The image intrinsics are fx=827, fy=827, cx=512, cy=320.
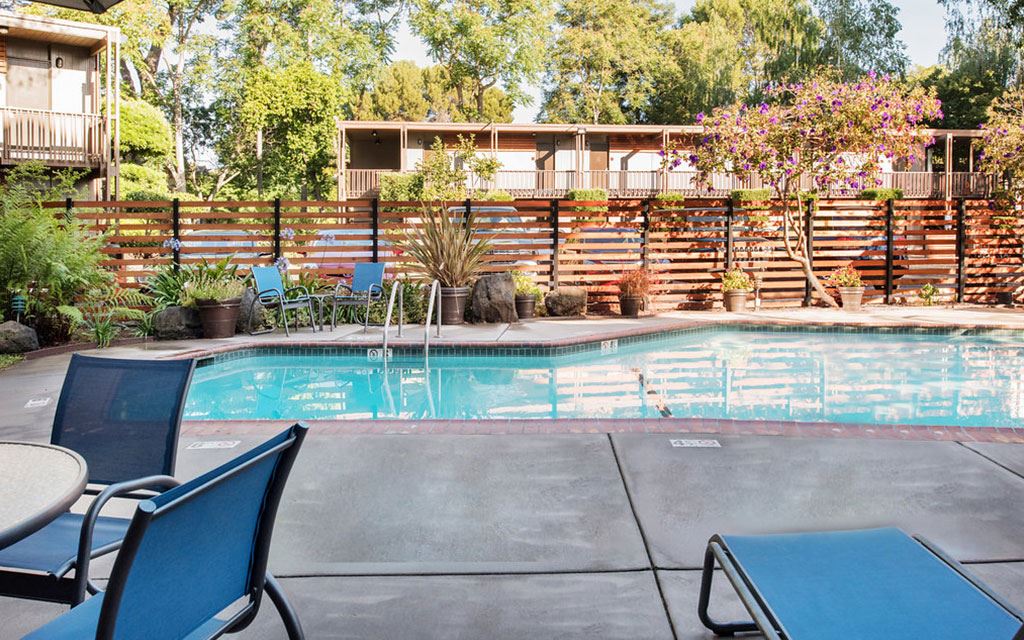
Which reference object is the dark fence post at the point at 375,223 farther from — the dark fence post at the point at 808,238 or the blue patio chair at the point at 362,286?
the dark fence post at the point at 808,238

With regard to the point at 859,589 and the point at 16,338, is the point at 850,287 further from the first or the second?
the point at 859,589

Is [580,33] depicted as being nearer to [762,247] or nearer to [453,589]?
[762,247]

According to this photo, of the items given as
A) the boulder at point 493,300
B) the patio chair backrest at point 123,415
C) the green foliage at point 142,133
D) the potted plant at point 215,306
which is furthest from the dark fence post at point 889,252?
the green foliage at point 142,133

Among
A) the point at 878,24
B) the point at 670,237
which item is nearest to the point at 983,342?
the point at 670,237

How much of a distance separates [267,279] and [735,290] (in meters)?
6.52

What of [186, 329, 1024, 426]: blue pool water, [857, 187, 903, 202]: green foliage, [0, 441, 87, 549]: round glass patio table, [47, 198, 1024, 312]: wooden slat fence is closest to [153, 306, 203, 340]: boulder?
[186, 329, 1024, 426]: blue pool water

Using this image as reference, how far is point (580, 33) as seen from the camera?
31.4 m

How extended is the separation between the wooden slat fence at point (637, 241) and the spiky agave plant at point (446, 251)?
1.60 ft

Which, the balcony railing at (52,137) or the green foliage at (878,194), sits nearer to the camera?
the balcony railing at (52,137)

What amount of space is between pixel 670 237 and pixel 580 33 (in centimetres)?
2141

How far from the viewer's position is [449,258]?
9797 mm

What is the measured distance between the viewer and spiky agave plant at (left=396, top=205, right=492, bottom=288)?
9.73 metres

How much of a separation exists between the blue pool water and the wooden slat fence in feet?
9.32

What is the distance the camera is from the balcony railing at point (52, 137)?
14.0 meters
